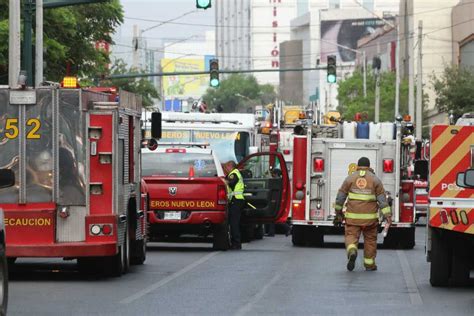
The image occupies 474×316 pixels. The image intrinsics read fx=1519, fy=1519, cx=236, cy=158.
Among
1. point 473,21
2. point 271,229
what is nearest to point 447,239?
point 271,229

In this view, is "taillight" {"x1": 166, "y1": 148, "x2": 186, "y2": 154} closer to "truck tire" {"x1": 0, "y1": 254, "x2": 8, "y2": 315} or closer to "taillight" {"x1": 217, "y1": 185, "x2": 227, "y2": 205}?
"taillight" {"x1": 217, "y1": 185, "x2": 227, "y2": 205}

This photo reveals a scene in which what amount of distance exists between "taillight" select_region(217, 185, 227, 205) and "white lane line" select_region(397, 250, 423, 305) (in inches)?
124

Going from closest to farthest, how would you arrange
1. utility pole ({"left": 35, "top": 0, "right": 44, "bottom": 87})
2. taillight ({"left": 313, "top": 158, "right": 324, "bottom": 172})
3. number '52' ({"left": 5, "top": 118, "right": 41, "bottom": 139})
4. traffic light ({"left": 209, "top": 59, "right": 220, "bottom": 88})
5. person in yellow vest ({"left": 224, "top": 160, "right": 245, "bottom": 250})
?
1. number '52' ({"left": 5, "top": 118, "right": 41, "bottom": 139})
2. person in yellow vest ({"left": 224, "top": 160, "right": 245, "bottom": 250})
3. taillight ({"left": 313, "top": 158, "right": 324, "bottom": 172})
4. utility pole ({"left": 35, "top": 0, "right": 44, "bottom": 87})
5. traffic light ({"left": 209, "top": 59, "right": 220, "bottom": 88})

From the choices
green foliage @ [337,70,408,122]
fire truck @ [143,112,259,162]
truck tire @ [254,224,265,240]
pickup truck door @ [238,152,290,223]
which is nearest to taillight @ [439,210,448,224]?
pickup truck door @ [238,152,290,223]

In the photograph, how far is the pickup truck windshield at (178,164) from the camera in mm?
26422

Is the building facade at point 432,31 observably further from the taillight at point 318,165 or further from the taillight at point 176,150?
the taillight at point 176,150

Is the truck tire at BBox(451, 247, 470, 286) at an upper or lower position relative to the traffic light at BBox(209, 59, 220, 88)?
lower

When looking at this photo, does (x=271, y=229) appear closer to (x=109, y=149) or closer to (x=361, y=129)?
(x=361, y=129)

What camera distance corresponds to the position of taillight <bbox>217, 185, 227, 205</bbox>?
2597cm

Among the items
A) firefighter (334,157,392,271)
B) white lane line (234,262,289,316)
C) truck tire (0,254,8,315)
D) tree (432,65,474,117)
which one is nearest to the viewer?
truck tire (0,254,8,315)

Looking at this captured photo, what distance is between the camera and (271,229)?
34.9m

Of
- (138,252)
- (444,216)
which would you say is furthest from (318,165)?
(444,216)

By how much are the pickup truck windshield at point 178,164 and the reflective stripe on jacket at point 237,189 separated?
80cm

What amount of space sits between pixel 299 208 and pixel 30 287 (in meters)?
11.7
